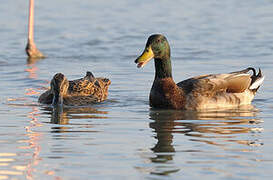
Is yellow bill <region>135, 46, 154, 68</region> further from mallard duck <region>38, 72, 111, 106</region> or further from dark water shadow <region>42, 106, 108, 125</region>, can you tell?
mallard duck <region>38, 72, 111, 106</region>

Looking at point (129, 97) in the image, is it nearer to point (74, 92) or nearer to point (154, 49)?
point (74, 92)

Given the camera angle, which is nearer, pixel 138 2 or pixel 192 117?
pixel 192 117

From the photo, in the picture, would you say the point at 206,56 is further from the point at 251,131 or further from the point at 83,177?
the point at 83,177

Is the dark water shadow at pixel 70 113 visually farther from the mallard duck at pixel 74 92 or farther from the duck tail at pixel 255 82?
the duck tail at pixel 255 82

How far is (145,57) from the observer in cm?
1441

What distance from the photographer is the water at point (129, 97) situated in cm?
976

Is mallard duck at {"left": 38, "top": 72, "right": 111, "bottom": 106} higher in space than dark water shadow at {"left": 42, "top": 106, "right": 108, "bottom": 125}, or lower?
higher

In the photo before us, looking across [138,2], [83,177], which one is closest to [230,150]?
[83,177]

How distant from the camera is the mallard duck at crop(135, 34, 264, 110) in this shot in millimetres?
14438

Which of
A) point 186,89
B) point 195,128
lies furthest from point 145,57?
point 195,128

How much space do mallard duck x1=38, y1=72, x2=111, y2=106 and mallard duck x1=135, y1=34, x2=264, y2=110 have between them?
4.69ft

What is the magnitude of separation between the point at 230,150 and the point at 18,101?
18.8 feet

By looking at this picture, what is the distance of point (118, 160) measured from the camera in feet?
32.5

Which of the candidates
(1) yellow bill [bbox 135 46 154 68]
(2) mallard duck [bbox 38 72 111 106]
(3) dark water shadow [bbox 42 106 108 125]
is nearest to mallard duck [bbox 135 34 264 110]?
(1) yellow bill [bbox 135 46 154 68]
